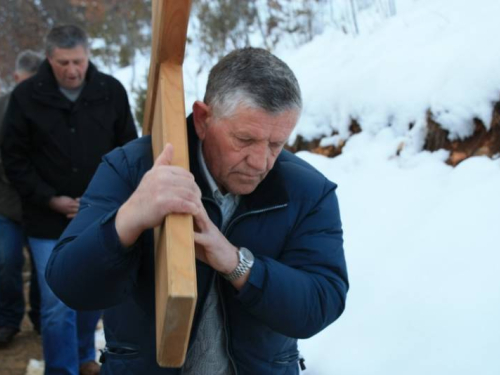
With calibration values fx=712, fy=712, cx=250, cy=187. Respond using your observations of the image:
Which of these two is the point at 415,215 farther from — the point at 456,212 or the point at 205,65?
the point at 205,65

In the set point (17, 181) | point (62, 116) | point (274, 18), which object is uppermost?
point (274, 18)

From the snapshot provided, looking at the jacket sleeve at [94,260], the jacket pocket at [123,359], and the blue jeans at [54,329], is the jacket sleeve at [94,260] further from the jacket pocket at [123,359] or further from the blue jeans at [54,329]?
the blue jeans at [54,329]

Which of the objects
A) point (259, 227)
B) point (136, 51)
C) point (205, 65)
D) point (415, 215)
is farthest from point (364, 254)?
point (136, 51)

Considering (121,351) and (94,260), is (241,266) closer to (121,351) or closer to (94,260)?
(94,260)

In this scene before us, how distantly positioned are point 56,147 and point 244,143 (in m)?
2.33

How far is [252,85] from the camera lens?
5.73ft

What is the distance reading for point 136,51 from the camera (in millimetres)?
15375

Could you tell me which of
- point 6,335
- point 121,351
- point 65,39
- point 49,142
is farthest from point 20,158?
point 121,351

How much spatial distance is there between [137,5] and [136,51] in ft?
4.62

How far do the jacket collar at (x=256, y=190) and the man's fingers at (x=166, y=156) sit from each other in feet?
1.05

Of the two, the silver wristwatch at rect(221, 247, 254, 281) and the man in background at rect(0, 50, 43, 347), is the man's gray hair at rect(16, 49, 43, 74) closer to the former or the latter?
the man in background at rect(0, 50, 43, 347)

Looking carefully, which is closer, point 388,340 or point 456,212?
point 388,340

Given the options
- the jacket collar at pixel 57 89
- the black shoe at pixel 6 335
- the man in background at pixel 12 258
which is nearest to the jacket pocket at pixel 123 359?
the jacket collar at pixel 57 89

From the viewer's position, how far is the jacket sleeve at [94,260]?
5.36 feet
